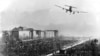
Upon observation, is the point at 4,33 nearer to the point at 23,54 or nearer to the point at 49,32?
the point at 23,54

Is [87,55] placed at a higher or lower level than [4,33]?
lower

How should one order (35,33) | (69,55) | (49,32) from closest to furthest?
(69,55) < (35,33) < (49,32)

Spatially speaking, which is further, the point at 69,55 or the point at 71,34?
the point at 71,34

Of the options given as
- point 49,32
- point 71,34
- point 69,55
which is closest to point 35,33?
point 49,32

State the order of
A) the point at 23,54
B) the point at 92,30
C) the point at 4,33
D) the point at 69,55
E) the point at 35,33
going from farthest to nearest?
the point at 92,30
the point at 35,33
the point at 4,33
the point at 23,54
the point at 69,55

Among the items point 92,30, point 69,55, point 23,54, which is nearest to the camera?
point 69,55

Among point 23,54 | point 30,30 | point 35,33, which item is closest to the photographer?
point 23,54

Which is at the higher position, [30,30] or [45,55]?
[30,30]

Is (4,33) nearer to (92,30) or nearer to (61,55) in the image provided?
(61,55)

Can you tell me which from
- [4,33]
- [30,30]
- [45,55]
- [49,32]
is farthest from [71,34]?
[45,55]
